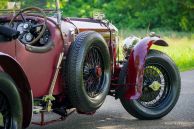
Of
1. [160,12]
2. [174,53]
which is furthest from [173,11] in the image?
[174,53]

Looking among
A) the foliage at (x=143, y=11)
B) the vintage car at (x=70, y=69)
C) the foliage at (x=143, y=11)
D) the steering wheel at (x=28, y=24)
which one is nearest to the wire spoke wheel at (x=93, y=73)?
the vintage car at (x=70, y=69)

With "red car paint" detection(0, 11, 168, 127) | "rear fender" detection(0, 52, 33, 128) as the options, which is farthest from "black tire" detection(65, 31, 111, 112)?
"rear fender" detection(0, 52, 33, 128)

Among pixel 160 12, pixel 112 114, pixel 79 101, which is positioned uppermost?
pixel 79 101

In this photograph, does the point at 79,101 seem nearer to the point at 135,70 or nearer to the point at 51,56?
the point at 51,56

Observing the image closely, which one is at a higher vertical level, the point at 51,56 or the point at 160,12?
the point at 51,56

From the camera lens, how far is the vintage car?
18.1ft

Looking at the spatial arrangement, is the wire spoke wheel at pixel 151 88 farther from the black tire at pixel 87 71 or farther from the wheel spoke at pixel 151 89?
the black tire at pixel 87 71

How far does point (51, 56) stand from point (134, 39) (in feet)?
5.82

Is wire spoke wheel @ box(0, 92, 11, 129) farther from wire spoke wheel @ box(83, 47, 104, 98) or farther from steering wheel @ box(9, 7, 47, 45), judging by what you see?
wire spoke wheel @ box(83, 47, 104, 98)

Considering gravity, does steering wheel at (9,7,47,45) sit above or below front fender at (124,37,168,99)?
above

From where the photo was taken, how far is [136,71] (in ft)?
23.3

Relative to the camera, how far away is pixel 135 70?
7.11 m

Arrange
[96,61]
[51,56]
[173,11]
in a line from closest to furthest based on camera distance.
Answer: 1. [51,56]
2. [96,61]
3. [173,11]

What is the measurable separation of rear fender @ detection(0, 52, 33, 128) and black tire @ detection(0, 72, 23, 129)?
147 millimetres
